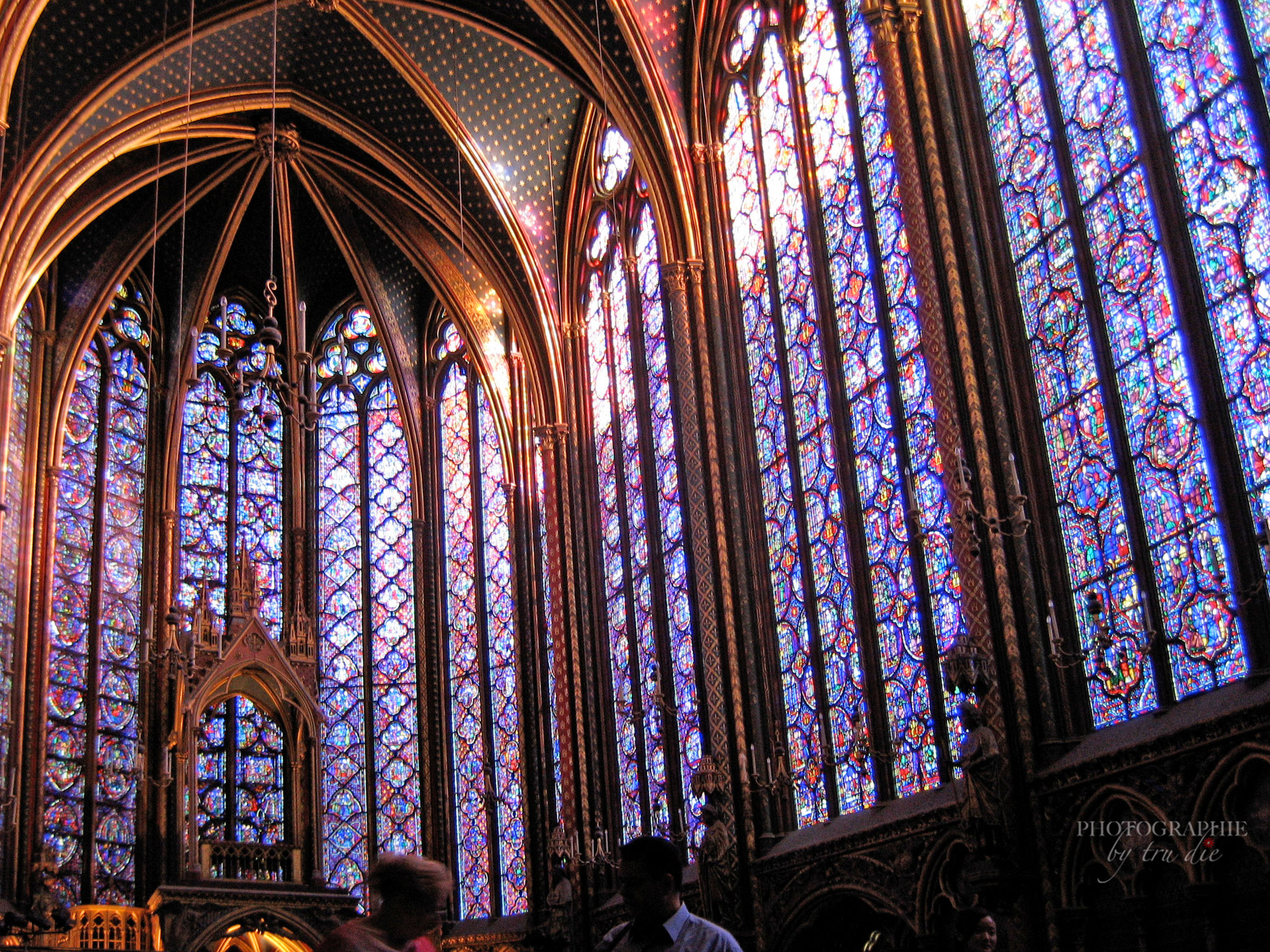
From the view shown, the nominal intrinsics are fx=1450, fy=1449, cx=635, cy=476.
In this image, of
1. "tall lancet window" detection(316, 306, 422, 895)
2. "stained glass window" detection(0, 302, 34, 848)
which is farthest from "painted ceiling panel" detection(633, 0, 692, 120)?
"stained glass window" detection(0, 302, 34, 848)

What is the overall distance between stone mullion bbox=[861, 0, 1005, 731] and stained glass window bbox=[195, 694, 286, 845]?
1291cm

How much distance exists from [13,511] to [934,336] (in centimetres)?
1450

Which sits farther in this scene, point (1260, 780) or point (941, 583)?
point (941, 583)

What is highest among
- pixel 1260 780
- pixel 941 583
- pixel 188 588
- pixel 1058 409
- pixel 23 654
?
pixel 188 588

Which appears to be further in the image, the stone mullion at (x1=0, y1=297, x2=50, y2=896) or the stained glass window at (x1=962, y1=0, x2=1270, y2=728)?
the stone mullion at (x1=0, y1=297, x2=50, y2=896)

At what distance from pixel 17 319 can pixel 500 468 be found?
25.3 feet

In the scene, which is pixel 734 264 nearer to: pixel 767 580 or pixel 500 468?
pixel 767 580

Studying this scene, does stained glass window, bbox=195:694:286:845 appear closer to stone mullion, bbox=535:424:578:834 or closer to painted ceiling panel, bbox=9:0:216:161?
stone mullion, bbox=535:424:578:834

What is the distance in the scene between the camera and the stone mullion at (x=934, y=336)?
12.0 meters

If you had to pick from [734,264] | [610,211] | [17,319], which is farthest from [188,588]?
[734,264]

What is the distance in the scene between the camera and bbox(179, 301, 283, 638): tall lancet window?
23969 mm

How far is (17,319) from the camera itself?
22016mm

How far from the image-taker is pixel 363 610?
24.3 metres

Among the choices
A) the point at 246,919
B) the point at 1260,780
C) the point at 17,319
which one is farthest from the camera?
the point at 17,319
